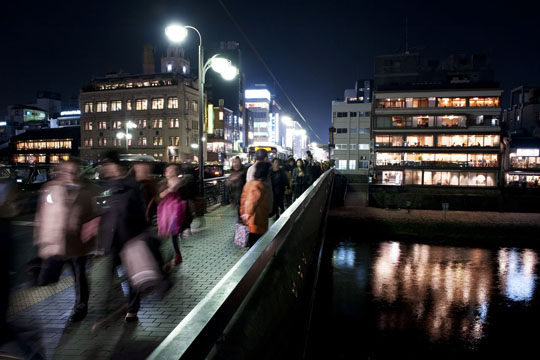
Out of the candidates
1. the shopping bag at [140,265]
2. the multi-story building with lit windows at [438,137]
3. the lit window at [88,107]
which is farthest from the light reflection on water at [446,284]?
the lit window at [88,107]

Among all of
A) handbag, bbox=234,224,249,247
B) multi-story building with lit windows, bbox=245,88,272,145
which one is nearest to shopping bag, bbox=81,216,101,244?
handbag, bbox=234,224,249,247

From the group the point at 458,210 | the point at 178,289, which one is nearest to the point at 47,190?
the point at 178,289

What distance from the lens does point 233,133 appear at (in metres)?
85.5

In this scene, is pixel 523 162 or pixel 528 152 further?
pixel 523 162

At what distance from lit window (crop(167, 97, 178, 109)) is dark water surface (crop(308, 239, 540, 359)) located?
5286 cm

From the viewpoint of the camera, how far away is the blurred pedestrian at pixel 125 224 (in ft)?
14.8

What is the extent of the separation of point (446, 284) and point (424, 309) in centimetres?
510

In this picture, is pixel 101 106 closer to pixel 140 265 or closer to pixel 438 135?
pixel 438 135

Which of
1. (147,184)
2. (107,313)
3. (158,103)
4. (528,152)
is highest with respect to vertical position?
(158,103)

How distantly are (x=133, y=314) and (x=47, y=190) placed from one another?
1862 millimetres

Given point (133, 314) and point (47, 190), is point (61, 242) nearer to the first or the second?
point (47, 190)

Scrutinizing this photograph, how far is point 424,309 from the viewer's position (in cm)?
1452

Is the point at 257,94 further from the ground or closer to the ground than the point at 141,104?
further from the ground

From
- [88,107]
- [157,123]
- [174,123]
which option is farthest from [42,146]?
[174,123]
